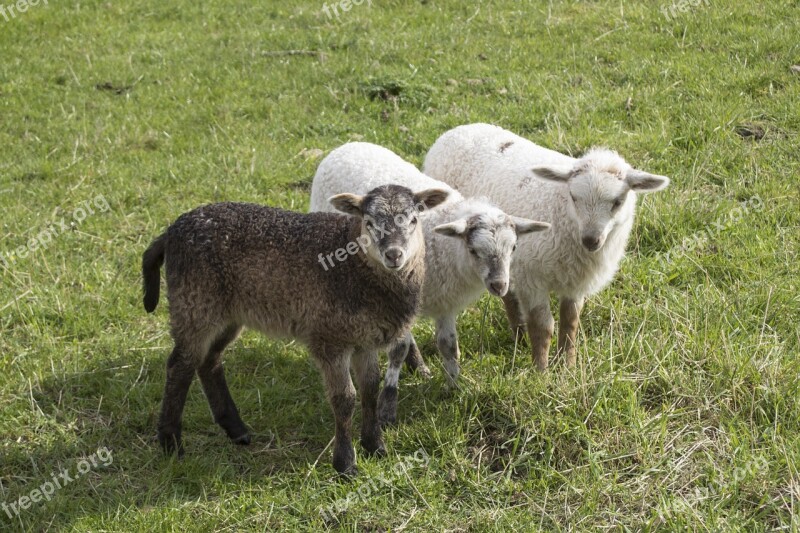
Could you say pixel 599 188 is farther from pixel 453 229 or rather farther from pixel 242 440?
pixel 242 440

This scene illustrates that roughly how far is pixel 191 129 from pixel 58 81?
2.17 m

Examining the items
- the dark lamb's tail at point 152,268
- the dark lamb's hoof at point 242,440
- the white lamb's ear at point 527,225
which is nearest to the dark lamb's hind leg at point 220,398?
the dark lamb's hoof at point 242,440

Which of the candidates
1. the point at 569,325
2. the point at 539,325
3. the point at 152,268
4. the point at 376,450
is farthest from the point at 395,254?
the point at 569,325

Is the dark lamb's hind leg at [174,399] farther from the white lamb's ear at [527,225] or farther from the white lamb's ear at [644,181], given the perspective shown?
the white lamb's ear at [644,181]

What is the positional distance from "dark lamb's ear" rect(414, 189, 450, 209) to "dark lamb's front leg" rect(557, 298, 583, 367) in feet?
4.16

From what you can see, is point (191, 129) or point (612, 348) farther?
point (191, 129)

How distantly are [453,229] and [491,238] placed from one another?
0.78 ft

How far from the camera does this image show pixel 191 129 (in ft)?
29.6

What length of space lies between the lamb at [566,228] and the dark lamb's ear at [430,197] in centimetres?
87

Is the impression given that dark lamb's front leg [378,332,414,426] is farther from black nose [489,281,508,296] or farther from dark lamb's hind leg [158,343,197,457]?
dark lamb's hind leg [158,343,197,457]

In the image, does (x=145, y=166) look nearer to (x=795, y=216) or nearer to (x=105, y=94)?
(x=105, y=94)

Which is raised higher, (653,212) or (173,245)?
(173,245)

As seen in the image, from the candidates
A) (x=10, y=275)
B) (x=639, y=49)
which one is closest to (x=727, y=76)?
(x=639, y=49)

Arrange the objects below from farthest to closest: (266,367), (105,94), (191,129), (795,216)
Answer: 1. (105,94)
2. (191,129)
3. (795,216)
4. (266,367)
